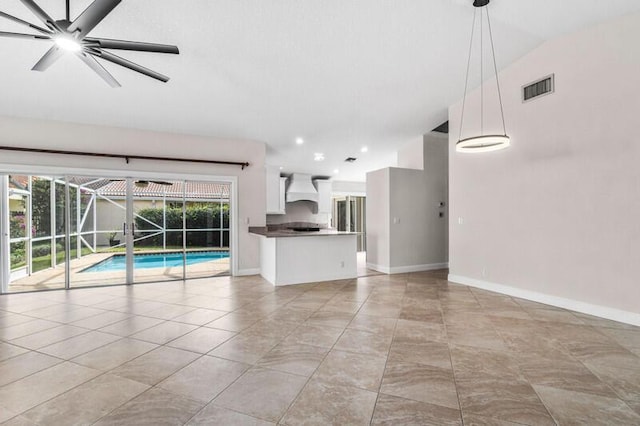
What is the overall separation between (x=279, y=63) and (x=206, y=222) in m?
3.60

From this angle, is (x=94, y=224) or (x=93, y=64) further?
(x=94, y=224)

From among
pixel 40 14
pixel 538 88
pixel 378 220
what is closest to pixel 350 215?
pixel 378 220

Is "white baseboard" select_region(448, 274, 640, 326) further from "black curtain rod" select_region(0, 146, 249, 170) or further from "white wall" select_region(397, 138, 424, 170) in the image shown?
"black curtain rod" select_region(0, 146, 249, 170)

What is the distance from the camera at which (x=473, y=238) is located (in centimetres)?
518

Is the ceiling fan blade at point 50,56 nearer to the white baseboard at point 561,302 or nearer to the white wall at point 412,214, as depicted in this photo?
the white wall at point 412,214

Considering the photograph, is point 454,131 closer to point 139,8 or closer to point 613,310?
point 613,310

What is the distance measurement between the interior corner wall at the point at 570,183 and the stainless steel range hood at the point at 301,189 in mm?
5004

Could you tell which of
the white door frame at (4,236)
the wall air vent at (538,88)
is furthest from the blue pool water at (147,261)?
the wall air vent at (538,88)

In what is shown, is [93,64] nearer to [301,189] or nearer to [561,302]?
[561,302]

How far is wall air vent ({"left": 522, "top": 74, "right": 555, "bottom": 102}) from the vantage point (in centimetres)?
408

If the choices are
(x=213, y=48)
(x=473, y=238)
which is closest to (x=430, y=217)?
(x=473, y=238)

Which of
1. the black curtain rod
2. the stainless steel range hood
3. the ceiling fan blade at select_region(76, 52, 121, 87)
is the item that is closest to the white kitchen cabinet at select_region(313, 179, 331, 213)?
the stainless steel range hood

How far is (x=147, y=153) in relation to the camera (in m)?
5.46

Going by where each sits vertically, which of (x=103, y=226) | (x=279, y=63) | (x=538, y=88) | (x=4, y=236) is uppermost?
(x=279, y=63)
